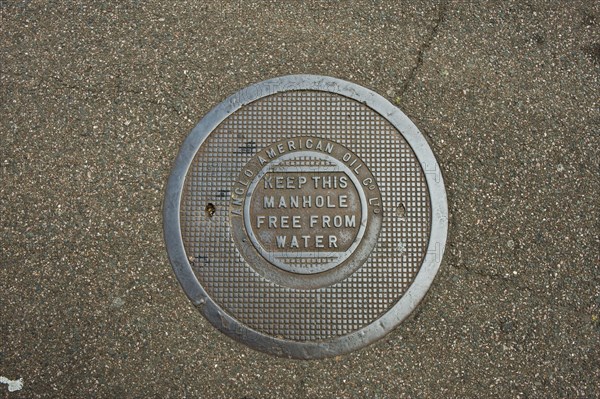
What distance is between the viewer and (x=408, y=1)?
230cm

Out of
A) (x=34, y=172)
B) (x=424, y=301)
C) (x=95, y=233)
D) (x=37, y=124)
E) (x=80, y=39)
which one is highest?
(x=80, y=39)

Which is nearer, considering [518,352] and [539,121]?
[518,352]

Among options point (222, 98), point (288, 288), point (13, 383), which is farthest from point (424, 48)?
point (13, 383)

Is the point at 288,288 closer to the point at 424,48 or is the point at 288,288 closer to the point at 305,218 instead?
the point at 305,218

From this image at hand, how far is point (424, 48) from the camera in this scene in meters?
2.26

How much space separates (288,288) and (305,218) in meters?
0.30

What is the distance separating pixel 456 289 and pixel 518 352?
0.34 m

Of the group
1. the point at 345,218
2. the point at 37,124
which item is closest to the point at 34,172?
the point at 37,124

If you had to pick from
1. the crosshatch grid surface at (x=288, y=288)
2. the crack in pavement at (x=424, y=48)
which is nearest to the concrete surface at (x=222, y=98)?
the crack in pavement at (x=424, y=48)

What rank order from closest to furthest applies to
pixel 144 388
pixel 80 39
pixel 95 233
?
pixel 144 388
pixel 95 233
pixel 80 39

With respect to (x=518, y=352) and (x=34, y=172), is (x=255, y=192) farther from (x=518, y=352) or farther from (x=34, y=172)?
(x=518, y=352)

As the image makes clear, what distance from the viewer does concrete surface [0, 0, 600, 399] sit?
1.98m

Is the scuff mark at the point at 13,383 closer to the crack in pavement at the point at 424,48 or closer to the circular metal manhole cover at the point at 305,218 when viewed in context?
the circular metal manhole cover at the point at 305,218

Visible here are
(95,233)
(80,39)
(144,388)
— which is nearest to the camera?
(144,388)
